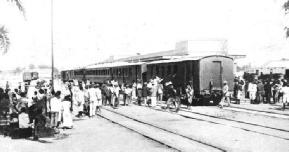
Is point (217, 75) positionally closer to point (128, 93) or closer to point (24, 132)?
point (128, 93)

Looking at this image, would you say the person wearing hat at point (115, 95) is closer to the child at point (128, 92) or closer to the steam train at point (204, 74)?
the child at point (128, 92)

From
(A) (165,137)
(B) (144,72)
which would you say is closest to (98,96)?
(A) (165,137)

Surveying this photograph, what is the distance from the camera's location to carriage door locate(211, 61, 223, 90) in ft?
69.9

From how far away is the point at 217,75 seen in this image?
21453 millimetres

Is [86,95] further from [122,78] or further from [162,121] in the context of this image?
[122,78]

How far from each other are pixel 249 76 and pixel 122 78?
2028 cm

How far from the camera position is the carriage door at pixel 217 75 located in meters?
21.3

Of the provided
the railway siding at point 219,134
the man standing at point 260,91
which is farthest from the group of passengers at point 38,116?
the man standing at point 260,91

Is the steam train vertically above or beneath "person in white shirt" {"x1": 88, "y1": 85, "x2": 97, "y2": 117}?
above

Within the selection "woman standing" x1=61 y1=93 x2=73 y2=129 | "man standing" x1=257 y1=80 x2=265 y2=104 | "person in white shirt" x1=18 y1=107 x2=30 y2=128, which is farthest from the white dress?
"man standing" x1=257 y1=80 x2=265 y2=104

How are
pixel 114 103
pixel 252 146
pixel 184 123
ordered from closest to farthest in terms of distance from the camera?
pixel 252 146 → pixel 184 123 → pixel 114 103

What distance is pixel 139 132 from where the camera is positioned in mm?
11852

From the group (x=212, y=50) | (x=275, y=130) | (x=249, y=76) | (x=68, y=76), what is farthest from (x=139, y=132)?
(x=68, y=76)

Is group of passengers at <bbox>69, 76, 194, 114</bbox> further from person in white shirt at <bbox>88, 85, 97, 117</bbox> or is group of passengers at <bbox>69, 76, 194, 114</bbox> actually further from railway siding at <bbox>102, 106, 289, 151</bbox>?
railway siding at <bbox>102, 106, 289, 151</bbox>
